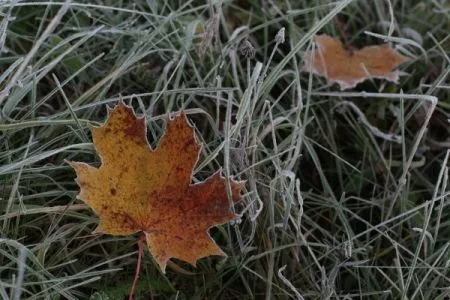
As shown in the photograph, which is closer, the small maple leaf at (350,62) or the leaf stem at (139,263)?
the leaf stem at (139,263)

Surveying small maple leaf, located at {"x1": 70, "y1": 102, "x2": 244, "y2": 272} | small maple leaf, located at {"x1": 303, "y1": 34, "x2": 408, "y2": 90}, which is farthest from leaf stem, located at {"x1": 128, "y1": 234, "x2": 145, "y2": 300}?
small maple leaf, located at {"x1": 303, "y1": 34, "x2": 408, "y2": 90}

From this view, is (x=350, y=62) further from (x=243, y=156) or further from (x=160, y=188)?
(x=160, y=188)

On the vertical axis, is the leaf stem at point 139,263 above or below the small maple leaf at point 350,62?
below

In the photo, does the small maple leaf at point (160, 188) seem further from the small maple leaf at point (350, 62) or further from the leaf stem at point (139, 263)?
the small maple leaf at point (350, 62)

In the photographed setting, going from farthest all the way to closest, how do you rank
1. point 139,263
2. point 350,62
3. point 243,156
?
point 350,62, point 243,156, point 139,263

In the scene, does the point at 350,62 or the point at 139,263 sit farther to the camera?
the point at 350,62

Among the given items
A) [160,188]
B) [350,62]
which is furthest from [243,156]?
[350,62]

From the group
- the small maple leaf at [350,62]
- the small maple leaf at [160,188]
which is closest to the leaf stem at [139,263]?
the small maple leaf at [160,188]
